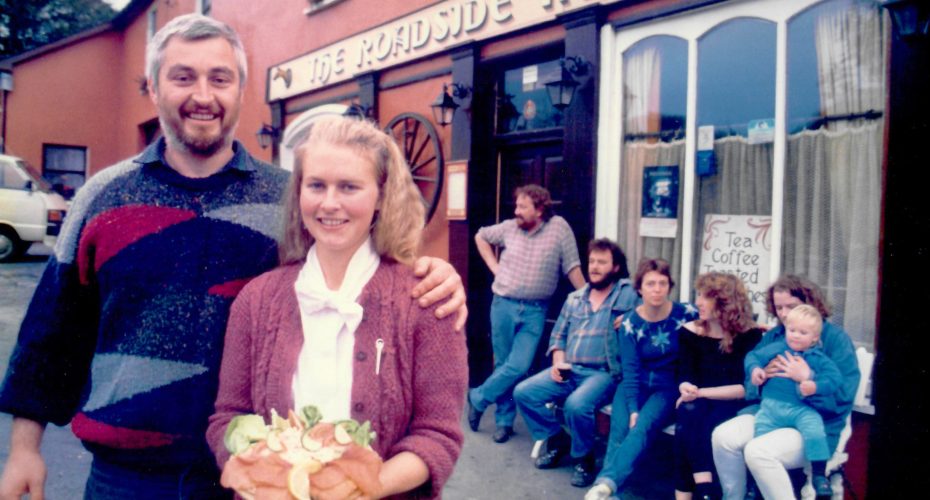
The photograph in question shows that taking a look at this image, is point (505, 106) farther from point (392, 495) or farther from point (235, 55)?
point (392, 495)

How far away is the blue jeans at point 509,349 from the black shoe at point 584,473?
2.75 ft

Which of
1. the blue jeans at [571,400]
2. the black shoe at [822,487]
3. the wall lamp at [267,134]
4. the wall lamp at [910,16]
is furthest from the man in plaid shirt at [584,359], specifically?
the wall lamp at [267,134]

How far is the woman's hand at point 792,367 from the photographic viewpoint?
354cm

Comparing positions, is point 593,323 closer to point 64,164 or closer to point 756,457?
point 756,457

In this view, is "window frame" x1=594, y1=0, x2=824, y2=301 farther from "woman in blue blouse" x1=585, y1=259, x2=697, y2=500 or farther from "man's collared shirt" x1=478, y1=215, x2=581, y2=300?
"woman in blue blouse" x1=585, y1=259, x2=697, y2=500

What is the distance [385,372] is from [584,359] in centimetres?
347

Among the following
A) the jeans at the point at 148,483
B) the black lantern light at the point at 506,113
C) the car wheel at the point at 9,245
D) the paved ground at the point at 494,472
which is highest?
the black lantern light at the point at 506,113

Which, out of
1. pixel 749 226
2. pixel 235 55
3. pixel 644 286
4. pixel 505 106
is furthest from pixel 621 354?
pixel 235 55

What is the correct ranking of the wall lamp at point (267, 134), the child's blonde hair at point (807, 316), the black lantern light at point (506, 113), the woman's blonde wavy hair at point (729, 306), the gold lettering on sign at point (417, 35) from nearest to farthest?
the child's blonde hair at point (807, 316)
the woman's blonde wavy hair at point (729, 306)
the gold lettering on sign at point (417, 35)
the black lantern light at point (506, 113)
the wall lamp at point (267, 134)

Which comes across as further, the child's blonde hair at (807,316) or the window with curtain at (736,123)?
the window with curtain at (736,123)

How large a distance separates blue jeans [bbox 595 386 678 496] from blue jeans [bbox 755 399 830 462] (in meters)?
0.66

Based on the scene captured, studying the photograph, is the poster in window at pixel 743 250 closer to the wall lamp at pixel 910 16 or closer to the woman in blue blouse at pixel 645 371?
the woman in blue blouse at pixel 645 371

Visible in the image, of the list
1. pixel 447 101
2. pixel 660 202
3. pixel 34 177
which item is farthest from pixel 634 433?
pixel 34 177

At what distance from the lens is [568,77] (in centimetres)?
537
